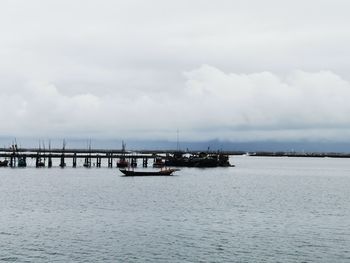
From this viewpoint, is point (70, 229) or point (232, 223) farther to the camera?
point (232, 223)

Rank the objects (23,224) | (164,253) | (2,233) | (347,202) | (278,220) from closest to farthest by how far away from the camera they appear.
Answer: (164,253) → (2,233) → (23,224) → (278,220) → (347,202)

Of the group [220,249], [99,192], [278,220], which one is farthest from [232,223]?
[99,192]

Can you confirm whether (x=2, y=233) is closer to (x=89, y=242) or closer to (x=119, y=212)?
(x=89, y=242)

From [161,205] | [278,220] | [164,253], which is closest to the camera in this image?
[164,253]

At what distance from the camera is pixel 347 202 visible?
10181 cm

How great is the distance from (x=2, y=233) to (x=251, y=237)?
26.9m

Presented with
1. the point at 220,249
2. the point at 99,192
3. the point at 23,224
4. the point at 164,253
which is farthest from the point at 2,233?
the point at 99,192

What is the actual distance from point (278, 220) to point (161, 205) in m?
22.9

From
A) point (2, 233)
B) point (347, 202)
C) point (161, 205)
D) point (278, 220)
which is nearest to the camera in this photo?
point (2, 233)

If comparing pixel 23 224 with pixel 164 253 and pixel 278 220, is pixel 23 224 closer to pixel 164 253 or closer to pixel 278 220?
pixel 164 253

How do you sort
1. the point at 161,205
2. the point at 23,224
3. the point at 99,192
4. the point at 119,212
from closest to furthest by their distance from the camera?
1. the point at 23,224
2. the point at 119,212
3. the point at 161,205
4. the point at 99,192

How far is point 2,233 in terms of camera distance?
6112 centimetres

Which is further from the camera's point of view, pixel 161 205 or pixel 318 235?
pixel 161 205

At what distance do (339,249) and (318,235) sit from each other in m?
7.69
